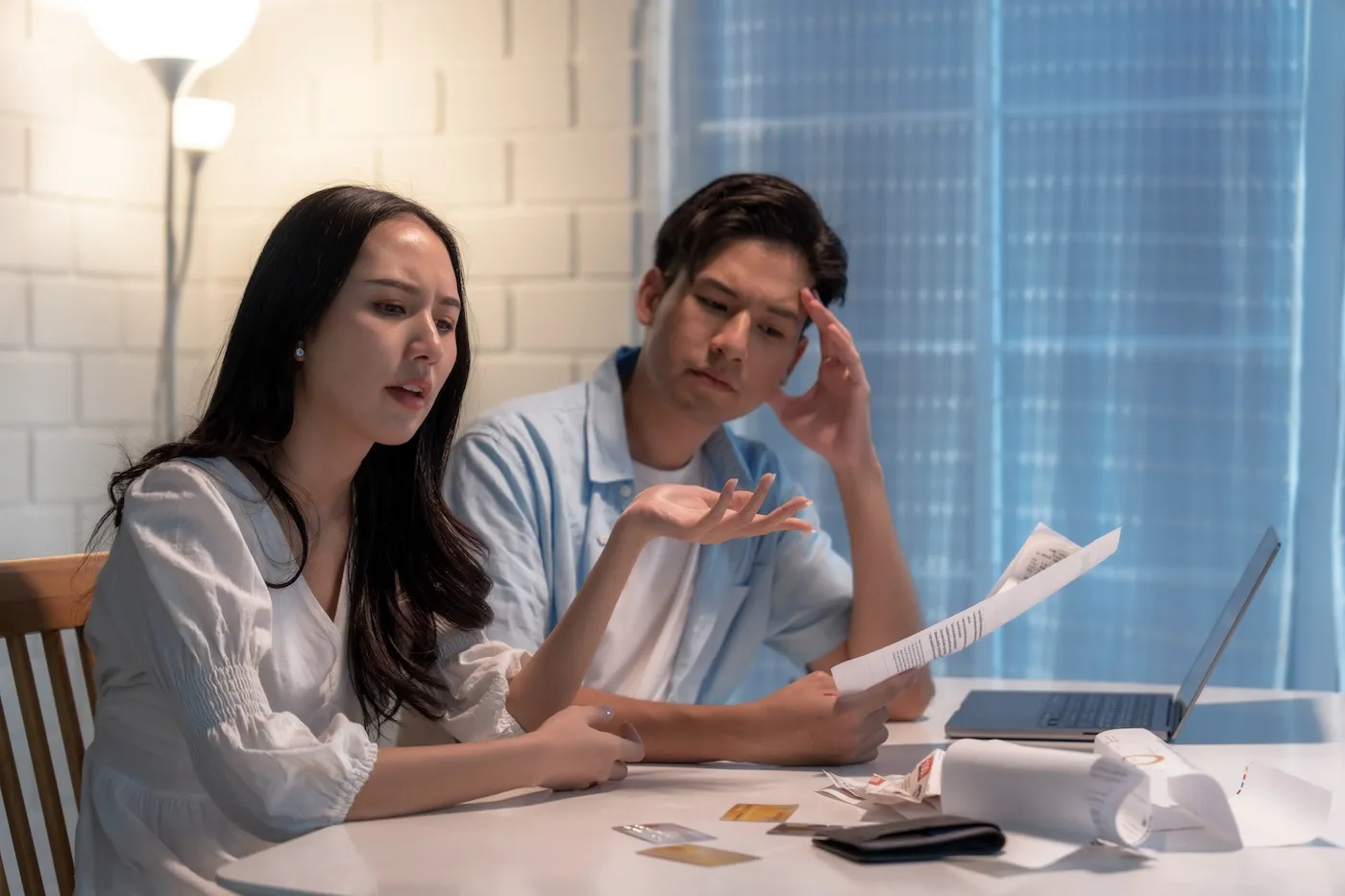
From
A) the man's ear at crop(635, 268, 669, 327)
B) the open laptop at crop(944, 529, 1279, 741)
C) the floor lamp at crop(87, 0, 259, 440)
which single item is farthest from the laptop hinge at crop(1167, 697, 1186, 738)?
the floor lamp at crop(87, 0, 259, 440)

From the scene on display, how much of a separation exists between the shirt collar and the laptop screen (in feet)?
1.88

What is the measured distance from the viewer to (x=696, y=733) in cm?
143

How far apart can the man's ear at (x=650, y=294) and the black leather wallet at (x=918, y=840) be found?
105 cm

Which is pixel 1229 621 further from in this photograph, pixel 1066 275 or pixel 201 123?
pixel 201 123

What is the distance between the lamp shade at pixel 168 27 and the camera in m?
2.19

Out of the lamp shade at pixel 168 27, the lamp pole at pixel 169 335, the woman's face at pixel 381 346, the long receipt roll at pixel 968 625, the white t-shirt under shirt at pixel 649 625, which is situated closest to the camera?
the long receipt roll at pixel 968 625

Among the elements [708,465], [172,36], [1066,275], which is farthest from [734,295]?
[172,36]

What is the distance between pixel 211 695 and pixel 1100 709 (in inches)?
41.4

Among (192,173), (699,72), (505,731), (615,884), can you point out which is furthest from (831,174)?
(615,884)

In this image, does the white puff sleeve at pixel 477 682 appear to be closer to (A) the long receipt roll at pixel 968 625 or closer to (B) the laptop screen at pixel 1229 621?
(A) the long receipt roll at pixel 968 625

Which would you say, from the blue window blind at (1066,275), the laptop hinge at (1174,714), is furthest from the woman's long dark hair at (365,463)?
the blue window blind at (1066,275)

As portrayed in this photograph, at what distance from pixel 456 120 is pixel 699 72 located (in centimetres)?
44

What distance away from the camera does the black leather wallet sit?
3.24 feet

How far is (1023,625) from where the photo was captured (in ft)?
7.99
